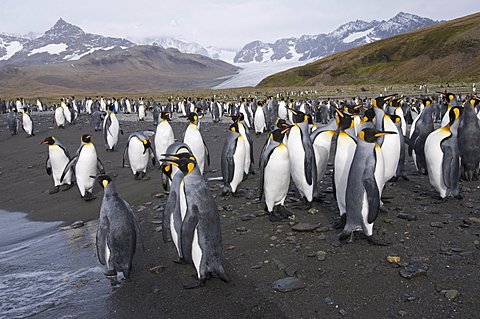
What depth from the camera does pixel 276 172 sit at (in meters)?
4.84

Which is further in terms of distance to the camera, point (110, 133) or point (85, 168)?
point (110, 133)

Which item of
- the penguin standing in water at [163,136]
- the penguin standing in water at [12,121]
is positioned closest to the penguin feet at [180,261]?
the penguin standing in water at [163,136]

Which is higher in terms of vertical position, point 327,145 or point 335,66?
point 335,66

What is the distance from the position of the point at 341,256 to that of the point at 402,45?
8234 cm

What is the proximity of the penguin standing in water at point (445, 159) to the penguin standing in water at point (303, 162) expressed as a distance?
165cm

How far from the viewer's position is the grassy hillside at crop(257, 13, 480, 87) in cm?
5819

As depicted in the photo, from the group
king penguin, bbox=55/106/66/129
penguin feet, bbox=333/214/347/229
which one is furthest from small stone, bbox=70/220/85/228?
A: king penguin, bbox=55/106/66/129

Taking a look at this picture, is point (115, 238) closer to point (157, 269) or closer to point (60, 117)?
point (157, 269)

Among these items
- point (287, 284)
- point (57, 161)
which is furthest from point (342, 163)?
point (57, 161)

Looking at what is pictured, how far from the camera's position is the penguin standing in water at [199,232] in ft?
11.1

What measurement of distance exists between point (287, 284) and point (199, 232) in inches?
35.4

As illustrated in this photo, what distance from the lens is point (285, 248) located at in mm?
3990

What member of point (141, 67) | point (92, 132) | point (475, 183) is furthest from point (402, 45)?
point (141, 67)

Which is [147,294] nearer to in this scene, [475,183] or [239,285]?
[239,285]
